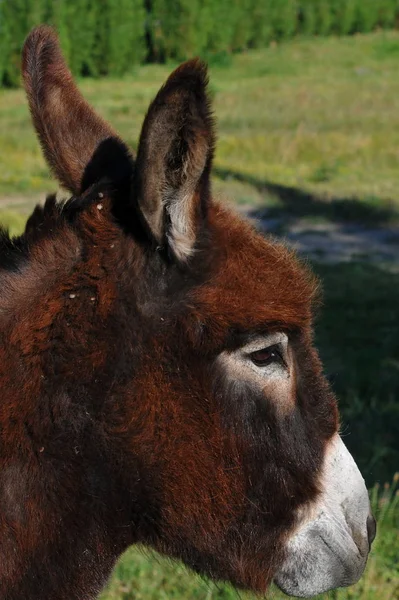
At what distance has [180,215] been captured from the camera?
7.92 ft

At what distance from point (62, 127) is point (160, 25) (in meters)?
24.2

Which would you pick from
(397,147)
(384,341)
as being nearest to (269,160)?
(397,147)

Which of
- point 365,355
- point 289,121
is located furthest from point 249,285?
point 289,121

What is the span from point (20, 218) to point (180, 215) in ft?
27.7

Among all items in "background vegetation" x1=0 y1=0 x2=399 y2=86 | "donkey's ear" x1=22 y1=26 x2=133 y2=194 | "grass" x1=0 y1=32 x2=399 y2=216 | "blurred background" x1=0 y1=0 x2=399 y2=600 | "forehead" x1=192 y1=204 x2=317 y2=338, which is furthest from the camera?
"background vegetation" x1=0 y1=0 x2=399 y2=86

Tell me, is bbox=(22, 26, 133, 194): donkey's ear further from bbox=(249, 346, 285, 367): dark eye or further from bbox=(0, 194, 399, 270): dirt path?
bbox=(0, 194, 399, 270): dirt path

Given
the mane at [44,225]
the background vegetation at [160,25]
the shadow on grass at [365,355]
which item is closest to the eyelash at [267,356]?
the mane at [44,225]

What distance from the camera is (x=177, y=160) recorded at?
2348 mm

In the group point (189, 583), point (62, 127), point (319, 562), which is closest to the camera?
point (319, 562)

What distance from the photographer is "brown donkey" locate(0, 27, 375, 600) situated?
2.40m

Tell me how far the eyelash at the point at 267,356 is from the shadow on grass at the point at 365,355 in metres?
1.83

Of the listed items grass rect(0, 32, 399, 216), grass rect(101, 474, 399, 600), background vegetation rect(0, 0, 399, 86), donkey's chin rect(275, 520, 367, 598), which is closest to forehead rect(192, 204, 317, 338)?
donkey's chin rect(275, 520, 367, 598)

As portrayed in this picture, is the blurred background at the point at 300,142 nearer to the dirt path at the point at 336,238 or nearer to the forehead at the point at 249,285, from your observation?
the dirt path at the point at 336,238

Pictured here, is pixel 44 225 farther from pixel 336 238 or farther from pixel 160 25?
pixel 160 25
